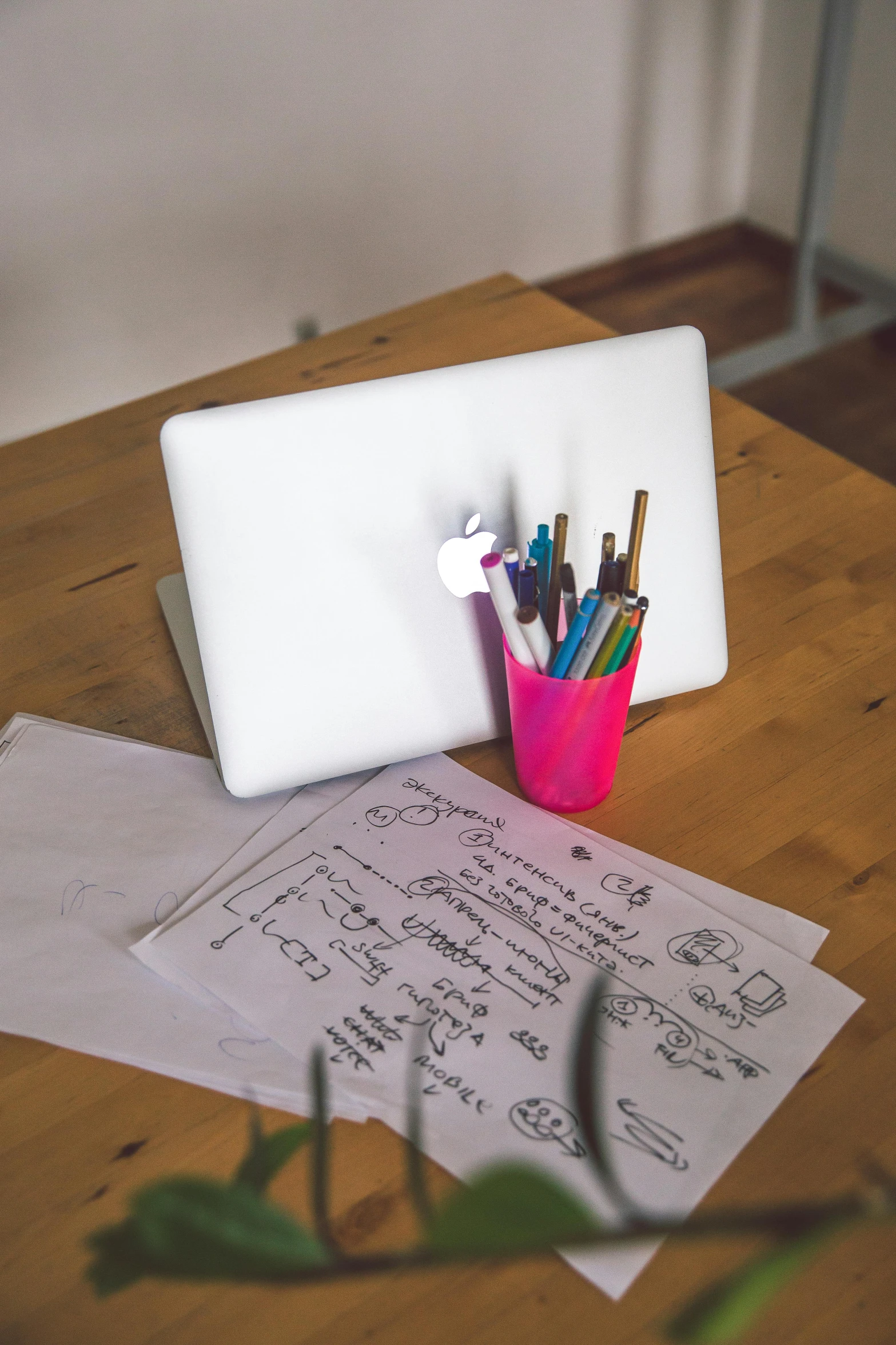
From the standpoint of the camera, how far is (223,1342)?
476 mm

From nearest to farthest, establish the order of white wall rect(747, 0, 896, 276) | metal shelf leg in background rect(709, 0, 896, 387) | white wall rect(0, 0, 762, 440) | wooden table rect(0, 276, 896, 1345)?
wooden table rect(0, 276, 896, 1345) → white wall rect(0, 0, 762, 440) → metal shelf leg in background rect(709, 0, 896, 387) → white wall rect(747, 0, 896, 276)

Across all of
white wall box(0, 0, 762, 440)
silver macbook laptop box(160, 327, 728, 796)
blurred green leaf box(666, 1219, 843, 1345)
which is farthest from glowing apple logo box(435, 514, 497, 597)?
white wall box(0, 0, 762, 440)

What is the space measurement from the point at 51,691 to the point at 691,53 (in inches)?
94.7

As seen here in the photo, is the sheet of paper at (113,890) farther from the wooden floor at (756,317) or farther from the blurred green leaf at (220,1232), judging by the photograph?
the wooden floor at (756,317)

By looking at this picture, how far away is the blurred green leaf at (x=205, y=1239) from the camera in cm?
29

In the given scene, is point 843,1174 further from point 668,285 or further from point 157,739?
point 668,285

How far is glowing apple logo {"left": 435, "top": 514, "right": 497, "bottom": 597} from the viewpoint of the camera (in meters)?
0.72

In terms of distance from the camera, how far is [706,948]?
626 mm

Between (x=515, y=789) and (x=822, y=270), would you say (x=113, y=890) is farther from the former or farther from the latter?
(x=822, y=270)

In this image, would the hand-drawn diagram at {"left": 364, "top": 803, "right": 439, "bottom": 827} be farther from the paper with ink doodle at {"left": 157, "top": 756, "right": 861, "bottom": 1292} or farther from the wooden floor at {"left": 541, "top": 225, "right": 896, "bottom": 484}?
the wooden floor at {"left": 541, "top": 225, "right": 896, "bottom": 484}

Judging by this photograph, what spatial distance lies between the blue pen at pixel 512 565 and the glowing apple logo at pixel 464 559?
0.04 m

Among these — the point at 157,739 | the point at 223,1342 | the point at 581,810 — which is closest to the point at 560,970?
the point at 581,810

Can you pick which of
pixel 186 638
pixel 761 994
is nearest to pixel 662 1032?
pixel 761 994

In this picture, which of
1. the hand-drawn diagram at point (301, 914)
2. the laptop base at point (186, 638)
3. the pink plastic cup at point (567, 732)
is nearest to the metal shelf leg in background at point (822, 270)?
the laptop base at point (186, 638)
